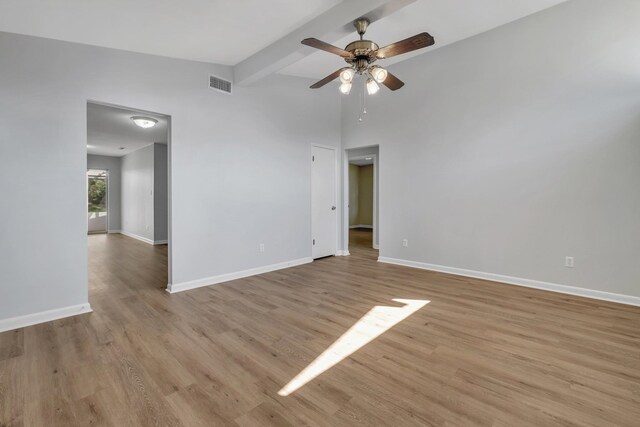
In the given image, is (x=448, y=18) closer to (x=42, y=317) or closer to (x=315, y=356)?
(x=315, y=356)

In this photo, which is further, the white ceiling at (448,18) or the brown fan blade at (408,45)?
the white ceiling at (448,18)

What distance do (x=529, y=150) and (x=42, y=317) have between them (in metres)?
5.54

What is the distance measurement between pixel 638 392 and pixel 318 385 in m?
1.86

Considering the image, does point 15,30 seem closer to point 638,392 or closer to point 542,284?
point 638,392

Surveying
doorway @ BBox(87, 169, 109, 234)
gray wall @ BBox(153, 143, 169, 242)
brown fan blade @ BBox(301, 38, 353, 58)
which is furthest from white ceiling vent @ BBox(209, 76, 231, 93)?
doorway @ BBox(87, 169, 109, 234)

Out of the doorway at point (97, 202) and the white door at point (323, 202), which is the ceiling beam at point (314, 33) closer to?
the white door at point (323, 202)

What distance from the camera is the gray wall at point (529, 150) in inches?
124

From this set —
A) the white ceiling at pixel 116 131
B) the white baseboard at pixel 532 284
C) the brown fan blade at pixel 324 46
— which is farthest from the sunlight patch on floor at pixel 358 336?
the white ceiling at pixel 116 131

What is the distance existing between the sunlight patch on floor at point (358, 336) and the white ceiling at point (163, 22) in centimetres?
298

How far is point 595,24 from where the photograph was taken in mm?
3232

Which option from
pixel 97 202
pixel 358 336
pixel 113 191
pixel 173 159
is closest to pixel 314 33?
pixel 173 159

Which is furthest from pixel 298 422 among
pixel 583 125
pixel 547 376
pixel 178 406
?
pixel 583 125

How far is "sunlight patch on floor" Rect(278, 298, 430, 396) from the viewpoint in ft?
6.24

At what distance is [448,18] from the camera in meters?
3.48
